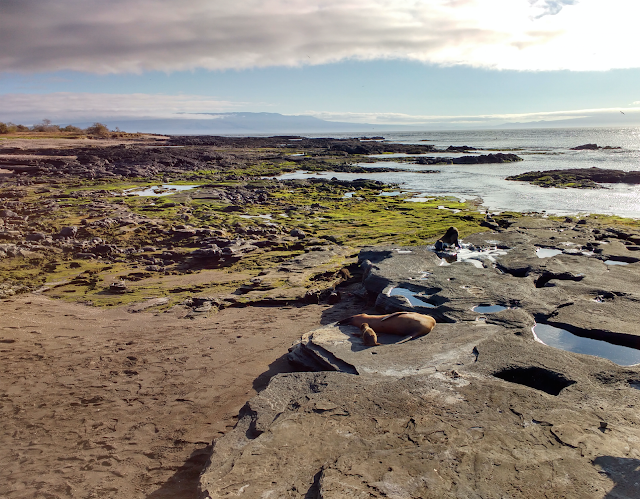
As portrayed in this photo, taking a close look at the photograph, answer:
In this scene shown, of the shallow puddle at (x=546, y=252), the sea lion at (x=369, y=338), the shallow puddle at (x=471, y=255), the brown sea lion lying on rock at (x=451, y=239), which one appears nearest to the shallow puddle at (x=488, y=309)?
the sea lion at (x=369, y=338)

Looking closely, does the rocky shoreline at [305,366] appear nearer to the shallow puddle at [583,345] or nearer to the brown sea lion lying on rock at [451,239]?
the shallow puddle at [583,345]

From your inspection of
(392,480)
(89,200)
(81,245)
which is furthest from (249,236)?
(392,480)

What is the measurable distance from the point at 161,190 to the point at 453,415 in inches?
1023

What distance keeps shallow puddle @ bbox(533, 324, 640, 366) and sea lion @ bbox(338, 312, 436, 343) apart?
1.76 m

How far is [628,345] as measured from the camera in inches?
267

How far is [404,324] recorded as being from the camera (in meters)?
7.23

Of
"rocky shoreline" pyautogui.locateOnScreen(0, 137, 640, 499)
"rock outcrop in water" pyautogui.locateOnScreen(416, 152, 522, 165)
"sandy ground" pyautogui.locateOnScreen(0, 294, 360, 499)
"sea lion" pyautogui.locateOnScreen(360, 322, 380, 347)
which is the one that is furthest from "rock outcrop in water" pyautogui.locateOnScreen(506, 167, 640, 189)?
"sea lion" pyautogui.locateOnScreen(360, 322, 380, 347)

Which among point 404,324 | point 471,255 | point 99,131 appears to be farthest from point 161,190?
point 99,131

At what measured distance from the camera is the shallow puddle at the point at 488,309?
26.2 feet

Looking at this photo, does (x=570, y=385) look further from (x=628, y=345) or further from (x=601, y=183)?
(x=601, y=183)

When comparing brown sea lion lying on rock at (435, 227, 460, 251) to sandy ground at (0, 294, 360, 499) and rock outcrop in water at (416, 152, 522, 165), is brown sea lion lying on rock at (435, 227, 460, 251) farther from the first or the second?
rock outcrop in water at (416, 152, 522, 165)

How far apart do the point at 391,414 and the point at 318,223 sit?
14.8 m

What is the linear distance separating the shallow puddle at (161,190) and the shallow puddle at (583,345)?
904 inches

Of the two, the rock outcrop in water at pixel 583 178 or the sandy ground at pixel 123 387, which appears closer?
the sandy ground at pixel 123 387
